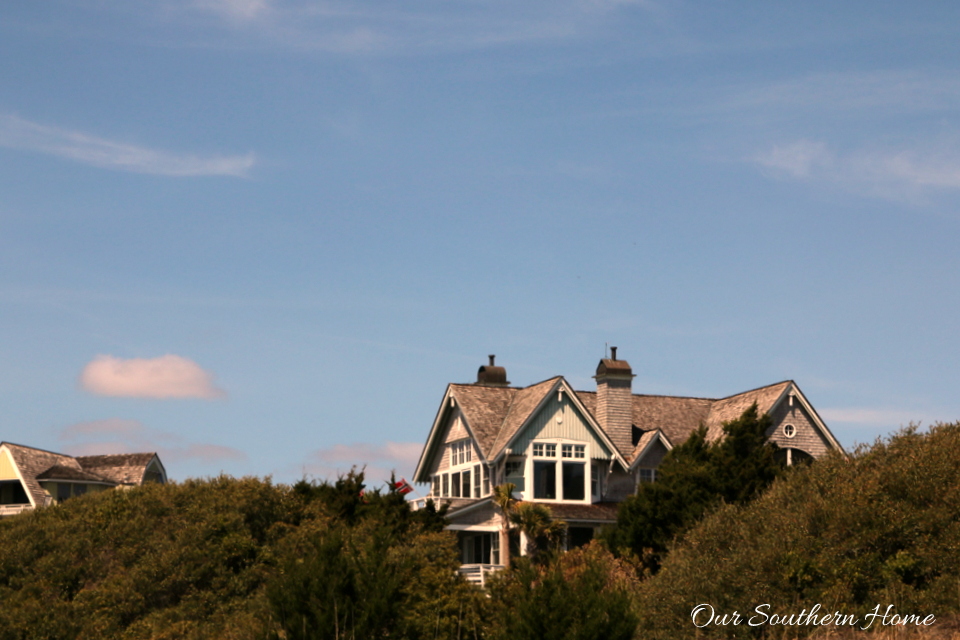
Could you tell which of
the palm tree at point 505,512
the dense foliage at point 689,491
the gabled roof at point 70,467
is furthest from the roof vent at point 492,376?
the gabled roof at point 70,467

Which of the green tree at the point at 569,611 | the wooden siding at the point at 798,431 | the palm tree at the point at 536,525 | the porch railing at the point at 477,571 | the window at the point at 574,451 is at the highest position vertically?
the wooden siding at the point at 798,431

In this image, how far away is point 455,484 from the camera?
5394 cm

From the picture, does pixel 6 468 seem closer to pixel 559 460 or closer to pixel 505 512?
pixel 559 460

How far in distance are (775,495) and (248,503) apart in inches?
650

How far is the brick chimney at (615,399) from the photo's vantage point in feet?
172

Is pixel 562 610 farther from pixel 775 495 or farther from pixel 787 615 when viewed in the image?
pixel 775 495

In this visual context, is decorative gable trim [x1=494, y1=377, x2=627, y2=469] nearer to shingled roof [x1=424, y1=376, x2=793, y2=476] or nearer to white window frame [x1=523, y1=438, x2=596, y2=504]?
shingled roof [x1=424, y1=376, x2=793, y2=476]

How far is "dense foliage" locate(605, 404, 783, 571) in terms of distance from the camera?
128 feet

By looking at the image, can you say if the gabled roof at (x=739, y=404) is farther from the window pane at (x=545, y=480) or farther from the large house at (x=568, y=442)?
the window pane at (x=545, y=480)

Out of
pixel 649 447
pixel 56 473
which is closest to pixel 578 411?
pixel 649 447

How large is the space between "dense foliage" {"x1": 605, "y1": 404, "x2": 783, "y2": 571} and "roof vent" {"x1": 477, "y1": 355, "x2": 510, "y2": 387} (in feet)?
53.7

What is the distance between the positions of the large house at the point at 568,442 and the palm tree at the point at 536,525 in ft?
6.19

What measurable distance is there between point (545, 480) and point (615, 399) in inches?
211

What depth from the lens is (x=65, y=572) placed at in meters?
35.3
